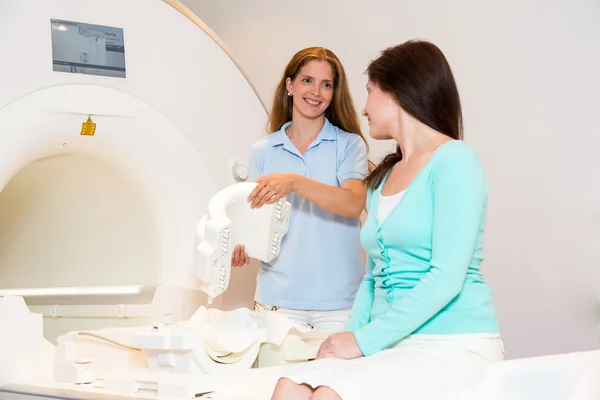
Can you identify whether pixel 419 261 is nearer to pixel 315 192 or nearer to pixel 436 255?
pixel 436 255

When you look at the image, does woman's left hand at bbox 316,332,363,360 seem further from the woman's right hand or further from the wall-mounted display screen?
the wall-mounted display screen

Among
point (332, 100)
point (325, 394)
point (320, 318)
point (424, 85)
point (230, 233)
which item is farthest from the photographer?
point (332, 100)

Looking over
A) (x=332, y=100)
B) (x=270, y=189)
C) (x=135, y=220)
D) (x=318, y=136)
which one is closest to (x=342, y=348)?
(x=270, y=189)

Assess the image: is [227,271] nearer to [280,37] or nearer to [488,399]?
[488,399]

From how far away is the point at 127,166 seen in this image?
2.30 metres

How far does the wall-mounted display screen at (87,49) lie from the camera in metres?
2.05

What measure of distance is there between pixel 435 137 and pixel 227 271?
0.56 metres

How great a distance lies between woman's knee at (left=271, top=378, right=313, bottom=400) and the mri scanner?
0.14 meters

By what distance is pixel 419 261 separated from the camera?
1.48 meters

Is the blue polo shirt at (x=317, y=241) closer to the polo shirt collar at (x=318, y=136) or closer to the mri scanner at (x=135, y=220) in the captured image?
the polo shirt collar at (x=318, y=136)

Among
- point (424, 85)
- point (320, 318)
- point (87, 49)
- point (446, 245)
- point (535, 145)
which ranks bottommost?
point (320, 318)

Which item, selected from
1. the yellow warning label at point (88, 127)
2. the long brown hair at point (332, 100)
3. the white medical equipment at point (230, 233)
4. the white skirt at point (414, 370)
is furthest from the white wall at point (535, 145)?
the yellow warning label at point (88, 127)

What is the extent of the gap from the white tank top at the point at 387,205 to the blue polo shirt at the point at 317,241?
2.18 ft

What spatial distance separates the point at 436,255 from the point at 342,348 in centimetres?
24
